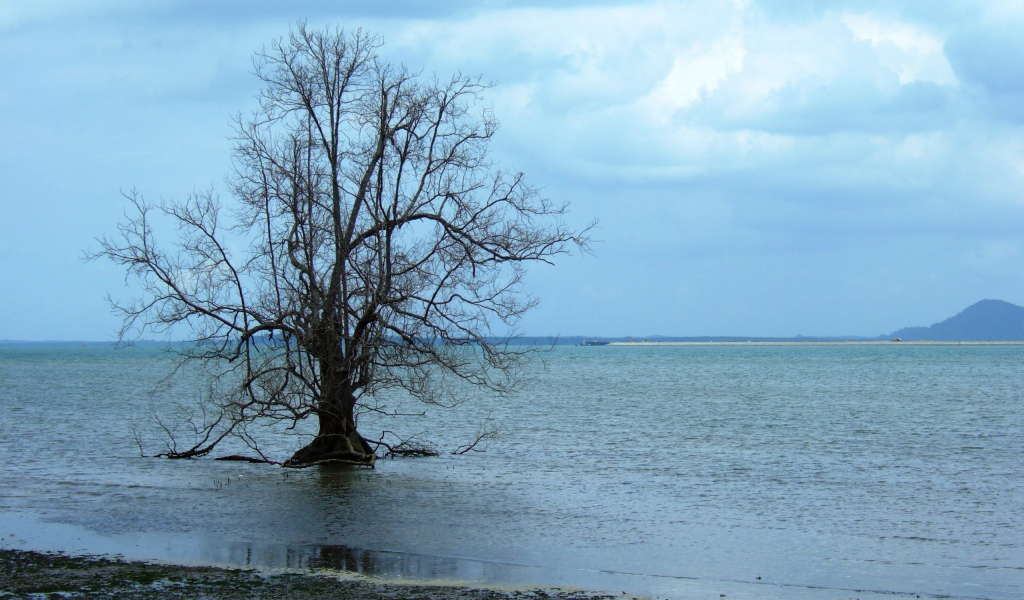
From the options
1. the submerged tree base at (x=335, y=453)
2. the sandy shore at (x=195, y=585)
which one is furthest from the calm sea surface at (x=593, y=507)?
the sandy shore at (x=195, y=585)

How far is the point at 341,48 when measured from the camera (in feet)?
68.8

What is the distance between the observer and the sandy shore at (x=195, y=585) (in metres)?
11.3

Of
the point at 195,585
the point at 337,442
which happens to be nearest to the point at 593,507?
the point at 337,442

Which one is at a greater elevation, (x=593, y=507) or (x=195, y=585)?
(x=195, y=585)

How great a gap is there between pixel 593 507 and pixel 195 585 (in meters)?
9.37

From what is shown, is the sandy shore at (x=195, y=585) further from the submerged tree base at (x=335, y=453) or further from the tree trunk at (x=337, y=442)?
the submerged tree base at (x=335, y=453)

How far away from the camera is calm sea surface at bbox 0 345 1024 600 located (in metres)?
14.0

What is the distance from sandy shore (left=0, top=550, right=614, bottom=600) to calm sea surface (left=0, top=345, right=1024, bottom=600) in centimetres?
90

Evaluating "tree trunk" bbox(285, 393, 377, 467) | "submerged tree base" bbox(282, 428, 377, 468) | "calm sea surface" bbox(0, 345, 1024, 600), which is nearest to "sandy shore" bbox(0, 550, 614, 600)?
"calm sea surface" bbox(0, 345, 1024, 600)

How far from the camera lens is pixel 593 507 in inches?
762

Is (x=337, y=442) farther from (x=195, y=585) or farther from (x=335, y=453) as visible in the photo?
(x=195, y=585)

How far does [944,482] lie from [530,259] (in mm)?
11593

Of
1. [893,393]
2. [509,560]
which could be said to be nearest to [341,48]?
[509,560]

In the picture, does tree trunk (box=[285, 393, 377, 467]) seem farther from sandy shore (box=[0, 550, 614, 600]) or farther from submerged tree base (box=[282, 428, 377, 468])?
sandy shore (box=[0, 550, 614, 600])
